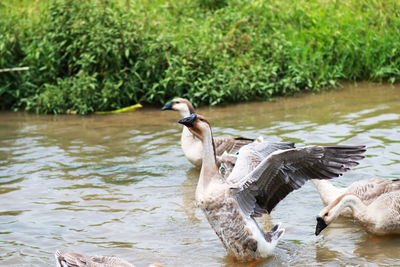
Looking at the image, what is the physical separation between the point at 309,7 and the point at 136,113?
4439 millimetres

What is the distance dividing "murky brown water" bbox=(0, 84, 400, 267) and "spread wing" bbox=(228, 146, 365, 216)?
58 centimetres

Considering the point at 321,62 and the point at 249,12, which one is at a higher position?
the point at 249,12

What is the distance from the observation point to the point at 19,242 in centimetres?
627

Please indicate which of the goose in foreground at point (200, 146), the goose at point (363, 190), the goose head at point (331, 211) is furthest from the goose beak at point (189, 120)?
the goose in foreground at point (200, 146)

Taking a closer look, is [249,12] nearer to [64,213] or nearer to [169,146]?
[169,146]

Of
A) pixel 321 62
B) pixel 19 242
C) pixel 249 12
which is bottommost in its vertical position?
pixel 19 242

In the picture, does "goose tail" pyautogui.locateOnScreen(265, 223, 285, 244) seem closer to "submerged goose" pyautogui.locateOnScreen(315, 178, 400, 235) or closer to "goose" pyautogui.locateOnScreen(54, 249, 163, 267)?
"submerged goose" pyautogui.locateOnScreen(315, 178, 400, 235)

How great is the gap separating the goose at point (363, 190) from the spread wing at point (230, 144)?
171 cm

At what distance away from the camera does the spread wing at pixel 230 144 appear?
8.29 meters

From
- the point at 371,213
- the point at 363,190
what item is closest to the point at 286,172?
the point at 371,213

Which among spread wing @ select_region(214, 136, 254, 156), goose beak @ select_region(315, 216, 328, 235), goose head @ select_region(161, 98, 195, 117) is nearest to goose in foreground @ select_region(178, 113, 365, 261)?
goose beak @ select_region(315, 216, 328, 235)

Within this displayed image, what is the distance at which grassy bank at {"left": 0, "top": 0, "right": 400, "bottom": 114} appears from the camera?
36.6 ft

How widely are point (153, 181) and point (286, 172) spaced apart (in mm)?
2712

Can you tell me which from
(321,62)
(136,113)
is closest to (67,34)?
(136,113)
